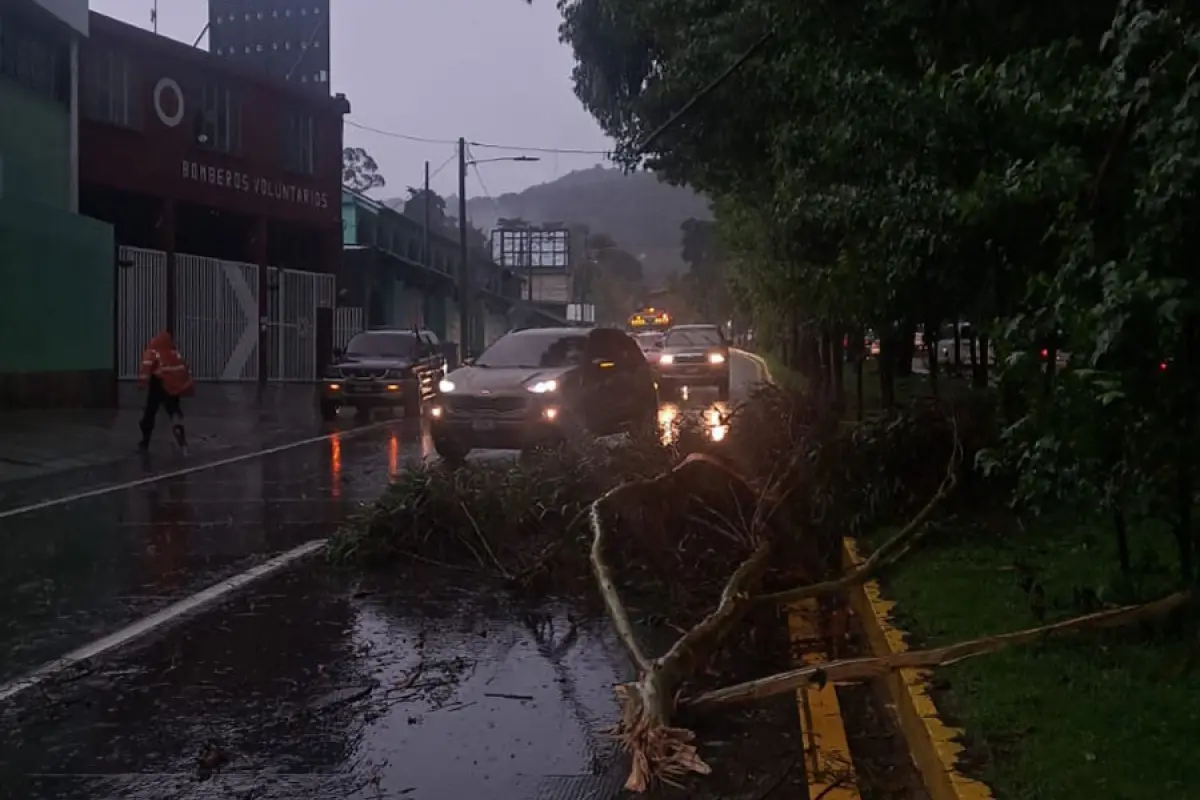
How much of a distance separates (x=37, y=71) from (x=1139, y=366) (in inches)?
1017

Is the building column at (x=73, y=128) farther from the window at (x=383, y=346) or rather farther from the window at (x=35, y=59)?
the window at (x=383, y=346)

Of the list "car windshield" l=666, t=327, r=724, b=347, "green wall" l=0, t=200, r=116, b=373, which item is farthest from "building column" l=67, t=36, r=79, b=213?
"car windshield" l=666, t=327, r=724, b=347

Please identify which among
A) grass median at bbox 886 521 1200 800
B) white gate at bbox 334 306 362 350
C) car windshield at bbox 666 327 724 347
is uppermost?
white gate at bbox 334 306 362 350

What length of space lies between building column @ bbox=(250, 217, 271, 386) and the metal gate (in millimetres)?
172

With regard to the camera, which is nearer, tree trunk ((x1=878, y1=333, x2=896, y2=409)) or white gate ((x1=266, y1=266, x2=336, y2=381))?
tree trunk ((x1=878, y1=333, x2=896, y2=409))

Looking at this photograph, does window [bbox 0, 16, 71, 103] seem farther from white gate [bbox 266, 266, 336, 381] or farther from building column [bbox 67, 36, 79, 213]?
white gate [bbox 266, 266, 336, 381]

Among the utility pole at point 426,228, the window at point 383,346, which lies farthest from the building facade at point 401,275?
the window at point 383,346

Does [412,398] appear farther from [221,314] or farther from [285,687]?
[285,687]

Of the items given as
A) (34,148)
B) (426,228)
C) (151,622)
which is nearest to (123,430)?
(34,148)

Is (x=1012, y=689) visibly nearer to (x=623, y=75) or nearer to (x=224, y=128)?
(x=623, y=75)

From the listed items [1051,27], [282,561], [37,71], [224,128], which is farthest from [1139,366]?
[224,128]

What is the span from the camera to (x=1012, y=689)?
5883mm

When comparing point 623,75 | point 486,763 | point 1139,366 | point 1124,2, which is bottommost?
point 486,763

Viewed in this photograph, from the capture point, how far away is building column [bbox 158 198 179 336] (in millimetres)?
35031
